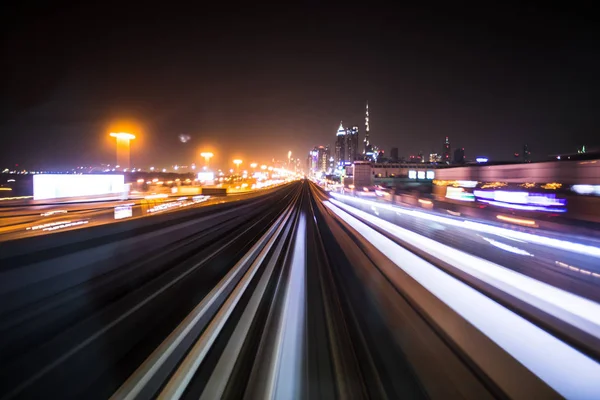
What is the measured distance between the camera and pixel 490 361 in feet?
15.0

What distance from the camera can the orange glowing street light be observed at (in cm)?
3168

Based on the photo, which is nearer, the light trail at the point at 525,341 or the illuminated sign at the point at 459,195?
the light trail at the point at 525,341

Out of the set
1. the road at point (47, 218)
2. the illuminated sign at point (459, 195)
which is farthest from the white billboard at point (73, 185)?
the illuminated sign at point (459, 195)

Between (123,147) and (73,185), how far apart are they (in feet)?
49.9

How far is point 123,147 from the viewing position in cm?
3259

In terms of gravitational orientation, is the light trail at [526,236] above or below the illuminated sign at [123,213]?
below

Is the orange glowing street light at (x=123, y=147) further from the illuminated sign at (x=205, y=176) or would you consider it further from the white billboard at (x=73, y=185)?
the illuminated sign at (x=205, y=176)

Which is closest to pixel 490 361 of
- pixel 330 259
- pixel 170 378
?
pixel 170 378

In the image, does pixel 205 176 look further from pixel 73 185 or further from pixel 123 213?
pixel 123 213

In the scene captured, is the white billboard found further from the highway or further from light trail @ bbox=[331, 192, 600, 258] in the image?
light trail @ bbox=[331, 192, 600, 258]

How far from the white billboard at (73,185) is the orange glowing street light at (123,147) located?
9.82 metres

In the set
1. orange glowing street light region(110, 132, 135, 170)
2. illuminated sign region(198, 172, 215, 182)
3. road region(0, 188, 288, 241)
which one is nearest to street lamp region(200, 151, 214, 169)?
illuminated sign region(198, 172, 215, 182)

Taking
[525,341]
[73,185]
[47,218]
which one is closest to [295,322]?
[525,341]

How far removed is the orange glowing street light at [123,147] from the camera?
104 feet
